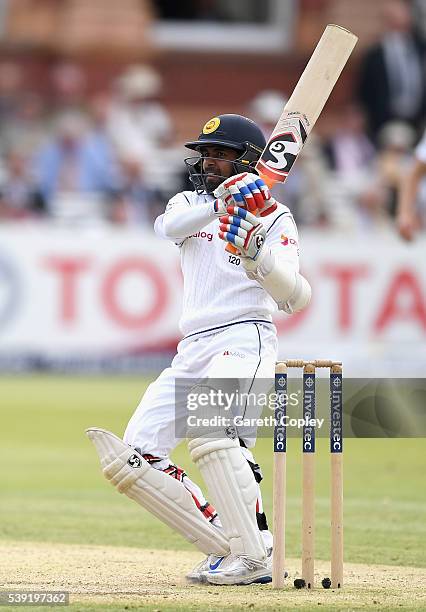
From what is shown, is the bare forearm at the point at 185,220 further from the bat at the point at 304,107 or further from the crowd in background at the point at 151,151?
the crowd in background at the point at 151,151

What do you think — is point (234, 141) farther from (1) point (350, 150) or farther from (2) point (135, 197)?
(1) point (350, 150)

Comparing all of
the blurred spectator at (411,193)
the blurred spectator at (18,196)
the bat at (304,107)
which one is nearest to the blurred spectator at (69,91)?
the blurred spectator at (18,196)

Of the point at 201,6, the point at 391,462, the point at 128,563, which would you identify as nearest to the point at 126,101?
the point at 201,6

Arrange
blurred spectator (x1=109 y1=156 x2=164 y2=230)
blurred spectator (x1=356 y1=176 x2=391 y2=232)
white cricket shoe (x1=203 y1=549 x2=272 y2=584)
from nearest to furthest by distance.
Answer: white cricket shoe (x1=203 y1=549 x2=272 y2=584)
blurred spectator (x1=109 y1=156 x2=164 y2=230)
blurred spectator (x1=356 y1=176 x2=391 y2=232)

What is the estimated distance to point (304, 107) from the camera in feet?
18.6

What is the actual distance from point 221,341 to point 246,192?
606 millimetres

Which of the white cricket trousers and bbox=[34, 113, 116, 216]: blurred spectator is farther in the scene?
bbox=[34, 113, 116, 216]: blurred spectator

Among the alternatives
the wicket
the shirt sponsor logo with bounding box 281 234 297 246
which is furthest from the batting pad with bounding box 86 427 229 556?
the shirt sponsor logo with bounding box 281 234 297 246

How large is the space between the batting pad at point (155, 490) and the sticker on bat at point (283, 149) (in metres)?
1.08

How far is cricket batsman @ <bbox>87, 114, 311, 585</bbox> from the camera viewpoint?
5250 millimetres

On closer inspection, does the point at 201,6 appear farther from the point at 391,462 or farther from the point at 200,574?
the point at 200,574

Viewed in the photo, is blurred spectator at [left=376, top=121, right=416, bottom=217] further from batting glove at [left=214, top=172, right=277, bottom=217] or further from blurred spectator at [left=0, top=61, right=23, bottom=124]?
batting glove at [left=214, top=172, right=277, bottom=217]

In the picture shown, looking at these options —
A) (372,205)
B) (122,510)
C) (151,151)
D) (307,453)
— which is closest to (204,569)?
(307,453)

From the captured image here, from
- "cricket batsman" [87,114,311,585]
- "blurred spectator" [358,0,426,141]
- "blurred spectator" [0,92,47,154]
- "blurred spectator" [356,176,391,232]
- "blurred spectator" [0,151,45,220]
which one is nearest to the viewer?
"cricket batsman" [87,114,311,585]
